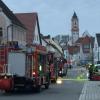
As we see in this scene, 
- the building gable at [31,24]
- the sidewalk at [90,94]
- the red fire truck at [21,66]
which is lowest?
the sidewalk at [90,94]

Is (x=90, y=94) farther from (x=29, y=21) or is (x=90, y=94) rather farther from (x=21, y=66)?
(x=29, y=21)

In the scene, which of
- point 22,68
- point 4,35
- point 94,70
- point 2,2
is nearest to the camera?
point 22,68

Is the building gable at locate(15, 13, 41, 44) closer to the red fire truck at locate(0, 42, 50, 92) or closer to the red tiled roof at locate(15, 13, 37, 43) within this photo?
the red tiled roof at locate(15, 13, 37, 43)

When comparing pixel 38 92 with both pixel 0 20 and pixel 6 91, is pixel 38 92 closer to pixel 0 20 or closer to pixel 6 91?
pixel 6 91

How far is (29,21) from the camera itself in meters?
100

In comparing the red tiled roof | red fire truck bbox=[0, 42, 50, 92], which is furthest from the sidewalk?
the red tiled roof

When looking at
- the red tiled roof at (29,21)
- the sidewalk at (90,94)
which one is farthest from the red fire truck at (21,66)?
the red tiled roof at (29,21)

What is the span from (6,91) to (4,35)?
1693 inches

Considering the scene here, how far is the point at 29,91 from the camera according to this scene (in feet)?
101

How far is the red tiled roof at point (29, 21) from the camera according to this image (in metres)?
97.1

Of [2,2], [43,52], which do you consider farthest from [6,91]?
[2,2]

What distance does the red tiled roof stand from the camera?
319 feet

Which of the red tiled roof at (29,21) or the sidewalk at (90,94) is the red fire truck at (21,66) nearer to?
the sidewalk at (90,94)

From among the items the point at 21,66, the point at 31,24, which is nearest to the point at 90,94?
the point at 21,66
